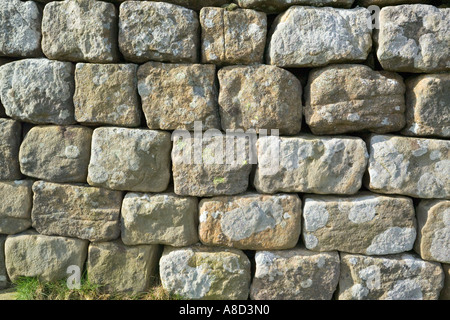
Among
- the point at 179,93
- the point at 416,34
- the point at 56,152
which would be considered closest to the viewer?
the point at 416,34

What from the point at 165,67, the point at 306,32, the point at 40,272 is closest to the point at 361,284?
the point at 306,32

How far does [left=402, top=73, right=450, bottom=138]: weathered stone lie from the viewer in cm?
256

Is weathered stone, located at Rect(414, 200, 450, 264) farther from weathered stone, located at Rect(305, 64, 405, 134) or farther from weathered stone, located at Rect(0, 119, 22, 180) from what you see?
weathered stone, located at Rect(0, 119, 22, 180)

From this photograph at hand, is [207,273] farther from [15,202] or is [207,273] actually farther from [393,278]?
[15,202]

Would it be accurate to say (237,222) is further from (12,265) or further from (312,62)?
(12,265)

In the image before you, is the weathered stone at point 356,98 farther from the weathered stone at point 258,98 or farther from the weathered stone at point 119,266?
the weathered stone at point 119,266

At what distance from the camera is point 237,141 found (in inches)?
105

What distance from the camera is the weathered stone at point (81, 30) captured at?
103 inches

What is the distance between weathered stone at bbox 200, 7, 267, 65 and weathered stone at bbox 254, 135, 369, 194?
0.66 meters

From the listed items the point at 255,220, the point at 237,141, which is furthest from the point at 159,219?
the point at 237,141

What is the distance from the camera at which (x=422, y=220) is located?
2693 millimetres

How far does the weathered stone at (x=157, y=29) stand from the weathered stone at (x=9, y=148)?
111 cm

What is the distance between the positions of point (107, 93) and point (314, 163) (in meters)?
1.63

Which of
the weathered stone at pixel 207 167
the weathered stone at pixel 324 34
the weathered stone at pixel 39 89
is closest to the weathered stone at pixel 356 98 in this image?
the weathered stone at pixel 324 34
